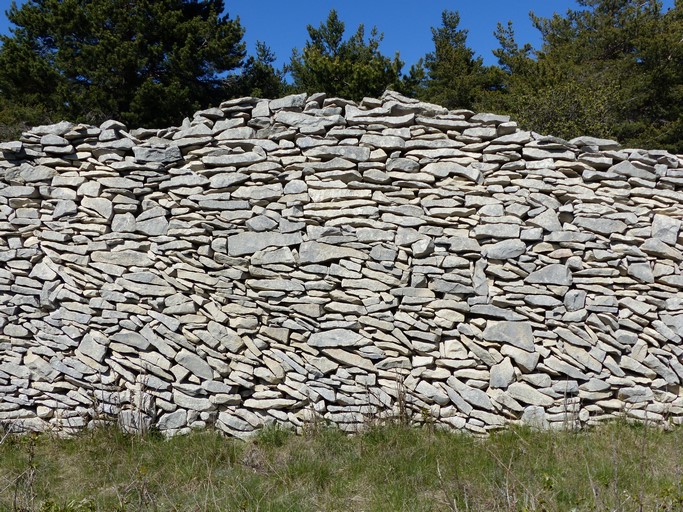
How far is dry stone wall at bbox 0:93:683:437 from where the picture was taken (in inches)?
165

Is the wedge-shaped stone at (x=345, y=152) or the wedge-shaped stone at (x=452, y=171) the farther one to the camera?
the wedge-shaped stone at (x=345, y=152)

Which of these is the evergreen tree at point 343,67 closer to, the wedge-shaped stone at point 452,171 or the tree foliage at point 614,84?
the tree foliage at point 614,84

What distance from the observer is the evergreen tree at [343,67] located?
32.8ft

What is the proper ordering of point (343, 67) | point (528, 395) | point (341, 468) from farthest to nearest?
point (343, 67) → point (528, 395) → point (341, 468)

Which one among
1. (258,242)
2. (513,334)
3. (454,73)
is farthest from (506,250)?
(454,73)

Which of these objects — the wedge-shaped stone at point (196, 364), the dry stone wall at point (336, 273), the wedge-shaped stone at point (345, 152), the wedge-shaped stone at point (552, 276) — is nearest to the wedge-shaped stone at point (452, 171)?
the dry stone wall at point (336, 273)

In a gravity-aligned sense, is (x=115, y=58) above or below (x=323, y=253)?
above

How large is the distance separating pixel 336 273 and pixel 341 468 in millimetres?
1526

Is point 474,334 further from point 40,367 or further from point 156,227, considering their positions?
point 40,367

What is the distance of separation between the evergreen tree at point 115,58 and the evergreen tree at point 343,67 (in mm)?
1874

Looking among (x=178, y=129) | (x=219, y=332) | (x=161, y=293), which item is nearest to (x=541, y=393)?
(x=219, y=332)

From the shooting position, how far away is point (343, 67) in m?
10.2

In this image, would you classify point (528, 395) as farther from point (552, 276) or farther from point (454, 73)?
point (454, 73)

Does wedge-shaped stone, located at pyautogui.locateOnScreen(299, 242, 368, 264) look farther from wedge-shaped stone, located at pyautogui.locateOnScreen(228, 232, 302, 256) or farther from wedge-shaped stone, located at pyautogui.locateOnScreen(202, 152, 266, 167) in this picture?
wedge-shaped stone, located at pyautogui.locateOnScreen(202, 152, 266, 167)
